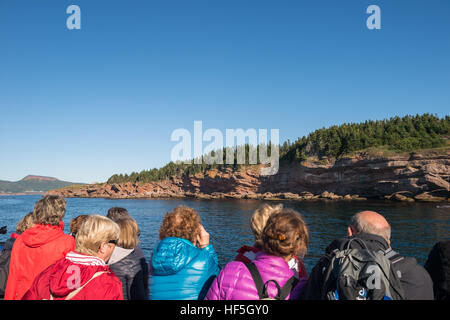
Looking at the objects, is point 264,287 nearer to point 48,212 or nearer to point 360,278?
point 360,278

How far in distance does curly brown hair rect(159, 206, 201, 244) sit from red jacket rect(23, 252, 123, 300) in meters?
0.93

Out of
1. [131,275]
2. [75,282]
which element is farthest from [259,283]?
[131,275]

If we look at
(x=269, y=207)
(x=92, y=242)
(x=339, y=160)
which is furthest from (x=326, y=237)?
(x=339, y=160)

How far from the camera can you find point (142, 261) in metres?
3.34

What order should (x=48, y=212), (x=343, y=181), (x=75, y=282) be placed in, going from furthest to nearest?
(x=343, y=181) → (x=48, y=212) → (x=75, y=282)

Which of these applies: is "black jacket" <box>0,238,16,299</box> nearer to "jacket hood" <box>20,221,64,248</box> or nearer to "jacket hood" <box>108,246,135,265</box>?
"jacket hood" <box>20,221,64,248</box>

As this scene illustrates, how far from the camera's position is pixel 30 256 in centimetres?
311

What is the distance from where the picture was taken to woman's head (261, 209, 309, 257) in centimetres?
239

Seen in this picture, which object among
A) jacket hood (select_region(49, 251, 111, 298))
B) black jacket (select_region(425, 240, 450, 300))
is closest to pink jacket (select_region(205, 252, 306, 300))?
jacket hood (select_region(49, 251, 111, 298))

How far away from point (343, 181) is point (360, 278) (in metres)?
62.4

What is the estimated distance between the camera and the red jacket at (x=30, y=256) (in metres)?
3.11

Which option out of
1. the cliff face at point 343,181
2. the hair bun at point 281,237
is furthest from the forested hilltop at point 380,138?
the hair bun at point 281,237
